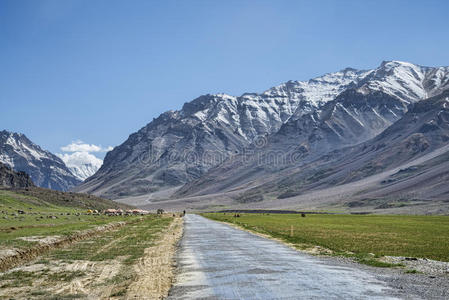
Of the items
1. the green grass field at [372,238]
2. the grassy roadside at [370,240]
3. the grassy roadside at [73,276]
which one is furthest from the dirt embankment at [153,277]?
the green grass field at [372,238]

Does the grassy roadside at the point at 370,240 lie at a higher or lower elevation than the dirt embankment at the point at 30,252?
lower

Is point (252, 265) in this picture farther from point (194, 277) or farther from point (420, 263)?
Answer: point (420, 263)

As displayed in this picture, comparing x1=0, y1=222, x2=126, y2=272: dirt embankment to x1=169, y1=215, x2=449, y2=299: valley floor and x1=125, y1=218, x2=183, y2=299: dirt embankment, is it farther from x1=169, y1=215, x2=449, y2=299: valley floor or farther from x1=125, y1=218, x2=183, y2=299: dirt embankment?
x1=169, y1=215, x2=449, y2=299: valley floor

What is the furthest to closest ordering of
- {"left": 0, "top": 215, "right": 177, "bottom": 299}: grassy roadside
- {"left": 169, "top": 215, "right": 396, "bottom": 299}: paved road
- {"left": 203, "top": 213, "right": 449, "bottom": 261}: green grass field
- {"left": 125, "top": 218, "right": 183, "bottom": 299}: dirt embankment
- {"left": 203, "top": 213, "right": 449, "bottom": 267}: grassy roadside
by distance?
{"left": 203, "top": 213, "right": 449, "bottom": 261}: green grass field → {"left": 203, "top": 213, "right": 449, "bottom": 267}: grassy roadside → {"left": 0, "top": 215, "right": 177, "bottom": 299}: grassy roadside → {"left": 125, "top": 218, "right": 183, "bottom": 299}: dirt embankment → {"left": 169, "top": 215, "right": 396, "bottom": 299}: paved road

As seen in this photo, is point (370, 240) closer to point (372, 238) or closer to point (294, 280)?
point (372, 238)

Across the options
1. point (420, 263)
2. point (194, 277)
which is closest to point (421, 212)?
point (420, 263)

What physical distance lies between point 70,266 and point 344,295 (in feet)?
53.6

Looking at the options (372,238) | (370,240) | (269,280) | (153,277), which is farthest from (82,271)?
(372,238)

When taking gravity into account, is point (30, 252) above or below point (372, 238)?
above

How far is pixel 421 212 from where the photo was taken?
192 metres

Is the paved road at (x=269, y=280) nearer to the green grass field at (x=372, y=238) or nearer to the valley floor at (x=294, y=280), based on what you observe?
the valley floor at (x=294, y=280)

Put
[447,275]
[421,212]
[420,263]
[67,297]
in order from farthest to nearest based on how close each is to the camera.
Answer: [421,212] → [420,263] → [447,275] → [67,297]

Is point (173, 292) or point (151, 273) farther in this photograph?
point (151, 273)

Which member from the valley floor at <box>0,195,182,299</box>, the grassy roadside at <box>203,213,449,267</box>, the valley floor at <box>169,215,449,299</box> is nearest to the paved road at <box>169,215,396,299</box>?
the valley floor at <box>169,215,449,299</box>
